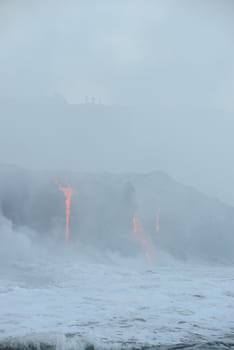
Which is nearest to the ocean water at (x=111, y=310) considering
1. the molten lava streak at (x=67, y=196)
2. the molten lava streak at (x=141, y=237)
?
the molten lava streak at (x=141, y=237)

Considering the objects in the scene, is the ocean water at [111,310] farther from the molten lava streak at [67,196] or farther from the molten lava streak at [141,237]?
the molten lava streak at [67,196]

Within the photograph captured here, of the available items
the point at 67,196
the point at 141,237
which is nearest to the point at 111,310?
the point at 141,237

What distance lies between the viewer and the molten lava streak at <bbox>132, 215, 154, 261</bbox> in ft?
80.6

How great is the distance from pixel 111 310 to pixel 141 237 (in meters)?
16.2

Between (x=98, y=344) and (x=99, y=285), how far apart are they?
593cm

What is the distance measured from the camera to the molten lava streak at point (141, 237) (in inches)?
967

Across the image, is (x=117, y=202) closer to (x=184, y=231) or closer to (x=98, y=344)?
(x=184, y=231)

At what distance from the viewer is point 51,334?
7742 millimetres

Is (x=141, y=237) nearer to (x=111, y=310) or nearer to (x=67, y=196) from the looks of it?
(x=67, y=196)

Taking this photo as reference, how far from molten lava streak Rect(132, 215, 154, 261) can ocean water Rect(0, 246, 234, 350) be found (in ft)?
26.3

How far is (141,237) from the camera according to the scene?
26.0 m

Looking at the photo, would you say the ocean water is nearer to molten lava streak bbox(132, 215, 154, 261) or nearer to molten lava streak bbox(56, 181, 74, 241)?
molten lava streak bbox(132, 215, 154, 261)

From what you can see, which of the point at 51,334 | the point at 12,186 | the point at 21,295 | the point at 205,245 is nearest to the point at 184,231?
the point at 205,245

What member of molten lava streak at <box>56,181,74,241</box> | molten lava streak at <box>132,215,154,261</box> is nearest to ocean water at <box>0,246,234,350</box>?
molten lava streak at <box>132,215,154,261</box>
